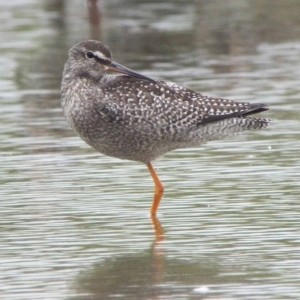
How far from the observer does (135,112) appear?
1144cm

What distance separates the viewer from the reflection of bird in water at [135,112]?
1142 centimetres

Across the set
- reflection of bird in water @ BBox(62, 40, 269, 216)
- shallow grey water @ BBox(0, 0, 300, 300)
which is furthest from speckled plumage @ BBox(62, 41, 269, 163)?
shallow grey water @ BBox(0, 0, 300, 300)

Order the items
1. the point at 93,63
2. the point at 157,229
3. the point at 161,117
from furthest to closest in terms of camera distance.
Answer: the point at 93,63
the point at 161,117
the point at 157,229

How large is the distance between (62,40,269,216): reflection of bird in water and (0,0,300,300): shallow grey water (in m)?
0.43

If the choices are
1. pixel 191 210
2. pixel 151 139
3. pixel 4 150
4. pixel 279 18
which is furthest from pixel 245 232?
pixel 279 18

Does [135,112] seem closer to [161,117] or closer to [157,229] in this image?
[161,117]

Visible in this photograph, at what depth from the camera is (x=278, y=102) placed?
15609mm

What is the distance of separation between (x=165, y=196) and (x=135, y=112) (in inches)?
34.1

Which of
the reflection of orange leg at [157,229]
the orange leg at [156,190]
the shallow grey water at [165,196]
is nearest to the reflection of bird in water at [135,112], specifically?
the orange leg at [156,190]

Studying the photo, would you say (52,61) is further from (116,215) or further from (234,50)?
(116,215)

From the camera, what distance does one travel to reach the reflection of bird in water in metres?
11.4

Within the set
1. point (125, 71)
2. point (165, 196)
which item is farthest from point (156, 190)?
point (125, 71)

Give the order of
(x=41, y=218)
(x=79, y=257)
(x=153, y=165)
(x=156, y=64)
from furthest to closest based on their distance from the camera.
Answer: (x=156, y=64)
(x=153, y=165)
(x=41, y=218)
(x=79, y=257)

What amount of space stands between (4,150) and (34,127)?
122 cm
